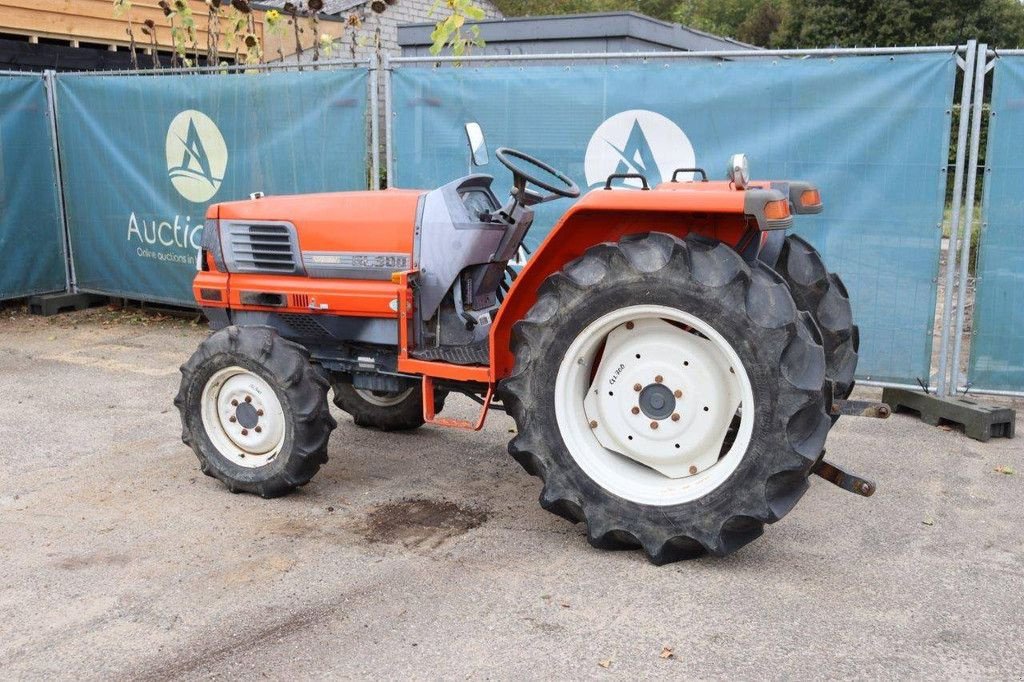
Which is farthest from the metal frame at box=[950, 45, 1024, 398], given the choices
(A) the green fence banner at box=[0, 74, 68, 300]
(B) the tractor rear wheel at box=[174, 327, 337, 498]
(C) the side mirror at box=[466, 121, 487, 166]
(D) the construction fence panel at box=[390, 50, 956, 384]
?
(A) the green fence banner at box=[0, 74, 68, 300]

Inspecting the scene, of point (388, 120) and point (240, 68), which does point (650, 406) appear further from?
point (240, 68)

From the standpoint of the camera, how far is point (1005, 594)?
11.9ft

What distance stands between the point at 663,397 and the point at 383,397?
2224 mm

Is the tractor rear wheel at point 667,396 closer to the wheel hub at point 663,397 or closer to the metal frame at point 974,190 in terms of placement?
the wheel hub at point 663,397

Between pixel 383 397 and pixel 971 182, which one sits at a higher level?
pixel 971 182

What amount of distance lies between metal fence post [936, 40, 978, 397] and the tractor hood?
3246mm

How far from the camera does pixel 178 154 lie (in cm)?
858

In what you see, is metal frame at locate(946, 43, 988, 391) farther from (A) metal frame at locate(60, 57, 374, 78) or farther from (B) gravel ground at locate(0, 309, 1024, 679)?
(A) metal frame at locate(60, 57, 374, 78)

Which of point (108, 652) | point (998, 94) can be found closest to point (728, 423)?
point (108, 652)

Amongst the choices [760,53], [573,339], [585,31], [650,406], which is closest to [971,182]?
[760,53]

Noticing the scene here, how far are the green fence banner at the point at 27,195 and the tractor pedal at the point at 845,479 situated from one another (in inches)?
317

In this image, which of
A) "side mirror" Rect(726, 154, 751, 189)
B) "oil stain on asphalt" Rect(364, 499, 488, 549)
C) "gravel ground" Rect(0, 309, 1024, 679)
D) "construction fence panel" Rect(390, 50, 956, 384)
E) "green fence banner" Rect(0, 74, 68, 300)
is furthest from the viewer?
"green fence banner" Rect(0, 74, 68, 300)

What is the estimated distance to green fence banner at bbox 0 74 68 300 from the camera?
9.06 meters

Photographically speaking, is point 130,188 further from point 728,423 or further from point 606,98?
point 728,423
